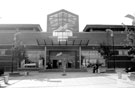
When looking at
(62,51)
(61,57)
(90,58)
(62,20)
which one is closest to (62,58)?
(61,57)

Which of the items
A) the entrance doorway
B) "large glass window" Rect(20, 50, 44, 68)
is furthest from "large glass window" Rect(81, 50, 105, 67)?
"large glass window" Rect(20, 50, 44, 68)

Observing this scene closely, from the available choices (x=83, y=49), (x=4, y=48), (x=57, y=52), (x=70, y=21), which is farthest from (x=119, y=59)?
(x=4, y=48)

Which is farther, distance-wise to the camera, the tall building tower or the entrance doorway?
the tall building tower

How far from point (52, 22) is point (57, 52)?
504 inches

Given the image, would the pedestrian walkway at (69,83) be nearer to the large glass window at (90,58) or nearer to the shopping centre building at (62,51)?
the shopping centre building at (62,51)

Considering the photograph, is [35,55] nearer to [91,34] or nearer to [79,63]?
[79,63]

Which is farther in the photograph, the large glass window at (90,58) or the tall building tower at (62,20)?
the tall building tower at (62,20)

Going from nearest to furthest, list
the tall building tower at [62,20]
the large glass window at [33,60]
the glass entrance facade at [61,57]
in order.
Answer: the large glass window at [33,60]
the glass entrance facade at [61,57]
the tall building tower at [62,20]

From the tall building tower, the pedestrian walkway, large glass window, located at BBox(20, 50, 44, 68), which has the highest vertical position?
the tall building tower

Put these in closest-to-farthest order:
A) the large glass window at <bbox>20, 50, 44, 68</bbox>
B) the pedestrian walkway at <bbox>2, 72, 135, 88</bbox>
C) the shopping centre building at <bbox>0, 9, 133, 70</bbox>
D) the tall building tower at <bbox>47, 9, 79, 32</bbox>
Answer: the pedestrian walkway at <bbox>2, 72, 135, 88</bbox>, the shopping centre building at <bbox>0, 9, 133, 70</bbox>, the large glass window at <bbox>20, 50, 44, 68</bbox>, the tall building tower at <bbox>47, 9, 79, 32</bbox>

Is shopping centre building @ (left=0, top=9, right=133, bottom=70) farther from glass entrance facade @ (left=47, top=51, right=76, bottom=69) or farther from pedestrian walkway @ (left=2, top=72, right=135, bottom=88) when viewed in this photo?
pedestrian walkway @ (left=2, top=72, right=135, bottom=88)

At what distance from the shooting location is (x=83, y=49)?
1729 inches

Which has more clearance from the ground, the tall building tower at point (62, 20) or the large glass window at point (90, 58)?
the tall building tower at point (62, 20)

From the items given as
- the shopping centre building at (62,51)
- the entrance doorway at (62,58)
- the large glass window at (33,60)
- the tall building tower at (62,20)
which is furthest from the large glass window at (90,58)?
the tall building tower at (62,20)
